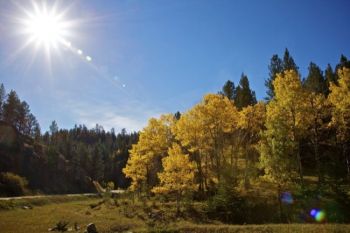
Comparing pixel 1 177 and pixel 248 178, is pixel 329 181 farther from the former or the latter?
pixel 1 177

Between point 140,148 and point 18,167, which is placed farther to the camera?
point 18,167

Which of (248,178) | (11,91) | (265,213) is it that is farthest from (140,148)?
(11,91)

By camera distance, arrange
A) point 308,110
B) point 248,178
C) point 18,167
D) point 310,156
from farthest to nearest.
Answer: point 18,167 < point 310,156 < point 248,178 < point 308,110

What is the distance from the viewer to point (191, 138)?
143ft

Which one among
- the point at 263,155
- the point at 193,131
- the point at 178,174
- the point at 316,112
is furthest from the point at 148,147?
the point at 316,112

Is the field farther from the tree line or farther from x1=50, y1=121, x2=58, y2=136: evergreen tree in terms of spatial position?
x1=50, y1=121, x2=58, y2=136: evergreen tree

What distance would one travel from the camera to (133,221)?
3328cm

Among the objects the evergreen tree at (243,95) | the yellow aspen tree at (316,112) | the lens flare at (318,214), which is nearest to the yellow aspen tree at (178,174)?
the lens flare at (318,214)

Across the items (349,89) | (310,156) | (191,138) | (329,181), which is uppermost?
(349,89)

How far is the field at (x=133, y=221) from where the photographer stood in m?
23.0

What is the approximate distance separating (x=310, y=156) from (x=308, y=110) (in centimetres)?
1772

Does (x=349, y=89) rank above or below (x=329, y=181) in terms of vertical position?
above

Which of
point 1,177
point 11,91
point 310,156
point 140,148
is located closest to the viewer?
→ point 140,148

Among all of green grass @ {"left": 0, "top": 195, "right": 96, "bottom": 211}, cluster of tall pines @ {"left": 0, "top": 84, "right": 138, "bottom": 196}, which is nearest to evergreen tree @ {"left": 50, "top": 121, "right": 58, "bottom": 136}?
cluster of tall pines @ {"left": 0, "top": 84, "right": 138, "bottom": 196}
